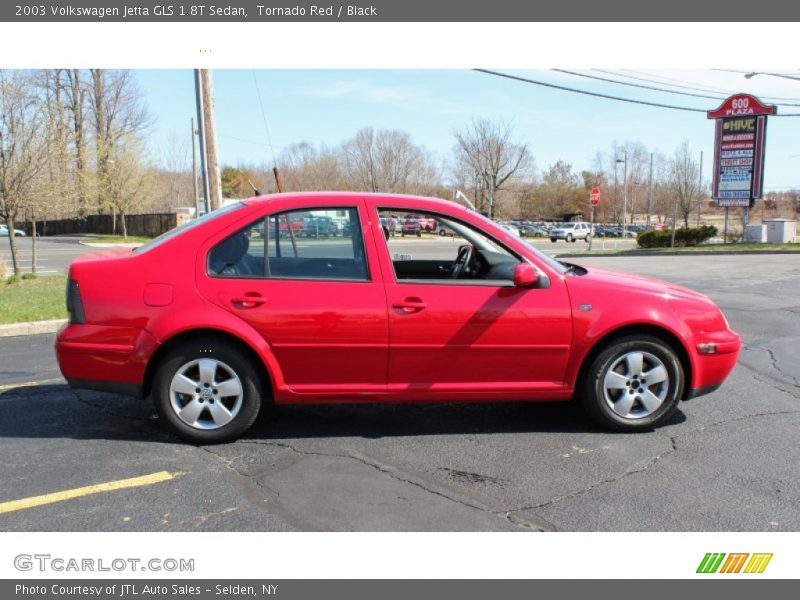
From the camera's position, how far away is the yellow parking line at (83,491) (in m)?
3.21

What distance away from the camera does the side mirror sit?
398 centimetres

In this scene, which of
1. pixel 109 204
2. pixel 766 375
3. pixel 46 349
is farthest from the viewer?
pixel 109 204

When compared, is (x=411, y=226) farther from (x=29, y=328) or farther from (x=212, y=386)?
(x=29, y=328)

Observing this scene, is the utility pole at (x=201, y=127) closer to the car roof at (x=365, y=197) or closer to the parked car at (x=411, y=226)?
the parked car at (x=411, y=226)

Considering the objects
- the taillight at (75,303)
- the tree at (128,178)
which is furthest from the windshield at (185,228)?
the tree at (128,178)

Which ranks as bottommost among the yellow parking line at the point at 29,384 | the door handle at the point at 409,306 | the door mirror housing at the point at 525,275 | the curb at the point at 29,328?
the yellow parking line at the point at 29,384

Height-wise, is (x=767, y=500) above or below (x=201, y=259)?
below

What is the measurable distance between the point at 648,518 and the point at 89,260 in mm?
3833

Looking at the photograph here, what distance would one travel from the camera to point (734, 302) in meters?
10.4

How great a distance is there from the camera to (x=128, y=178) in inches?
1670

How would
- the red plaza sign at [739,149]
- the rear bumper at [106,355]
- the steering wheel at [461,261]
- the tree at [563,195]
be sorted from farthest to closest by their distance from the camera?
the tree at [563,195]
the red plaza sign at [739,149]
the steering wheel at [461,261]
the rear bumper at [106,355]

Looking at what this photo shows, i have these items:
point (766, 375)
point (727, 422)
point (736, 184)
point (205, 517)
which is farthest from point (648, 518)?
point (736, 184)

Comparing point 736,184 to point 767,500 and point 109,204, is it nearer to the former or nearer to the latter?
point 767,500

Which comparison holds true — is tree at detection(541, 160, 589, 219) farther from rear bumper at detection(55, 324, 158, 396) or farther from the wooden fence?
rear bumper at detection(55, 324, 158, 396)
